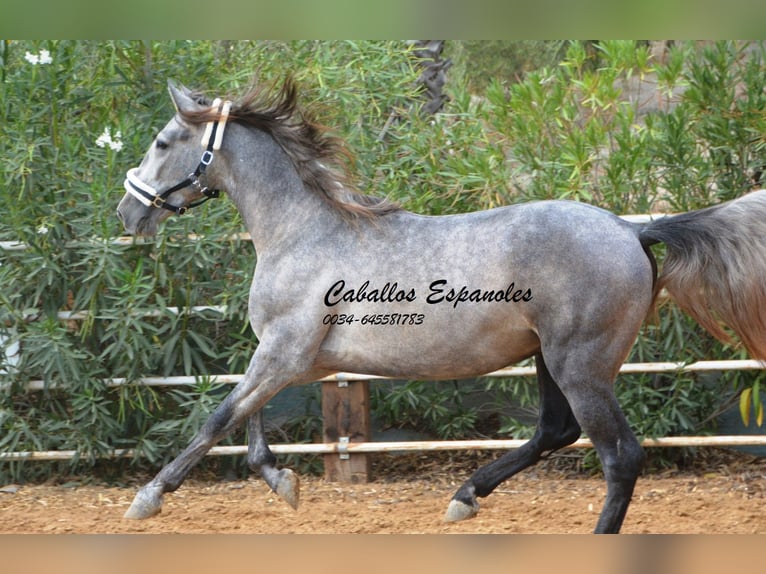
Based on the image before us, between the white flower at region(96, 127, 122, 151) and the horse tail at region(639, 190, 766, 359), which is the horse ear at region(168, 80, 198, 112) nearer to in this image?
the white flower at region(96, 127, 122, 151)

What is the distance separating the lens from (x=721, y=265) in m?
3.37

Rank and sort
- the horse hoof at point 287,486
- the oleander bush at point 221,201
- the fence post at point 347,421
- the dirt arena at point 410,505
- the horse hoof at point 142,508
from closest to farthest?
1. the horse hoof at point 142,508
2. the horse hoof at point 287,486
3. the dirt arena at point 410,505
4. the oleander bush at point 221,201
5. the fence post at point 347,421

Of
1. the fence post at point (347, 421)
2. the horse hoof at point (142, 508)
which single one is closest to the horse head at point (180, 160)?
the horse hoof at point (142, 508)

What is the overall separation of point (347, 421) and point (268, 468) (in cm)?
119

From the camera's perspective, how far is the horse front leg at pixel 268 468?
3748mm

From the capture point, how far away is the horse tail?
335 cm

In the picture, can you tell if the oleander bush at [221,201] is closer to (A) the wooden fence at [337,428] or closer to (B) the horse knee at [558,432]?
(A) the wooden fence at [337,428]

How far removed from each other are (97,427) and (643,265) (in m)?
2.90

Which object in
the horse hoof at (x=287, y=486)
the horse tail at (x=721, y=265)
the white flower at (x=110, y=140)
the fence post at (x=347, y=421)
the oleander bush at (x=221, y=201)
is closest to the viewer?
the horse tail at (x=721, y=265)

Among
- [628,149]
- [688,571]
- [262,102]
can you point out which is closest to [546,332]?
[688,571]

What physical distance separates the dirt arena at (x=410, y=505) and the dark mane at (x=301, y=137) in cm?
141

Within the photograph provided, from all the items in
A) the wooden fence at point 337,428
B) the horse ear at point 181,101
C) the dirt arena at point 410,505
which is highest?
the horse ear at point 181,101

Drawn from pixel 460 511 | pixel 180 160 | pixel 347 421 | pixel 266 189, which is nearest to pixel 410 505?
pixel 347 421

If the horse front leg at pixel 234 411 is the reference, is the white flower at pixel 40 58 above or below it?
above
